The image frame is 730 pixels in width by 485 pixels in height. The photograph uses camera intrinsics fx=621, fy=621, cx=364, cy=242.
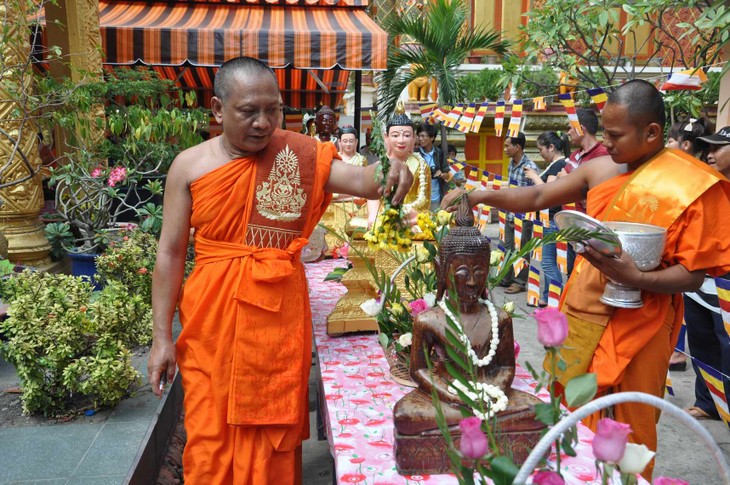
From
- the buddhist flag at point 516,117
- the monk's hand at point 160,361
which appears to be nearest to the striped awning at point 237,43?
the buddhist flag at point 516,117

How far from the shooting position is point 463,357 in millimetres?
1769

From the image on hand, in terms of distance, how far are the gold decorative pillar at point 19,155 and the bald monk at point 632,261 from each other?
3408 millimetres

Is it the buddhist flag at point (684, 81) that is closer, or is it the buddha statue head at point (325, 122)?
the buddhist flag at point (684, 81)

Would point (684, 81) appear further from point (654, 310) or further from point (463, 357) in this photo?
point (463, 357)

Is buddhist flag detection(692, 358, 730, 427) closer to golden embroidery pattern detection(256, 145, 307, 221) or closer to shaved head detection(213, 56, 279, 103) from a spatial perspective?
golden embroidery pattern detection(256, 145, 307, 221)

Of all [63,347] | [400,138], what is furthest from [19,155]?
[400,138]

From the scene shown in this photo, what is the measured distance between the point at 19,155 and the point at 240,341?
337 cm

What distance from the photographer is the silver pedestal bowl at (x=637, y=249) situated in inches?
77.7

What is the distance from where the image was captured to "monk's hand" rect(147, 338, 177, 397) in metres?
2.12

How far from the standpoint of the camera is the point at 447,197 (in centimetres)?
215

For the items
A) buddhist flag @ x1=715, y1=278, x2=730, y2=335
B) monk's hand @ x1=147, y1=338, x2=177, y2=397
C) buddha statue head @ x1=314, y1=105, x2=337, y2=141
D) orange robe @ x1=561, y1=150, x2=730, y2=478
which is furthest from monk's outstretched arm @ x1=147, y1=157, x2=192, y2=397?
buddha statue head @ x1=314, y1=105, x2=337, y2=141

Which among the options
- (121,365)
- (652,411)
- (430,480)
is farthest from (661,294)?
(121,365)

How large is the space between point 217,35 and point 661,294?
7681 millimetres

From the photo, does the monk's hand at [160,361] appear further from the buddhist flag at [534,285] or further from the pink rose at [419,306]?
the buddhist flag at [534,285]
